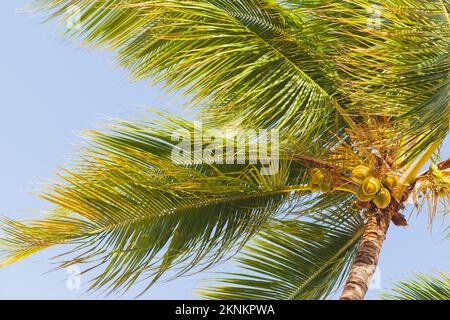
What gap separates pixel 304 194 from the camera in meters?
5.53

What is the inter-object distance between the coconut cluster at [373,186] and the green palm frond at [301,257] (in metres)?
0.65

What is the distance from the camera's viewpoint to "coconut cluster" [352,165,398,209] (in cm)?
505

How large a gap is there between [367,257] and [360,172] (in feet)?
1.92

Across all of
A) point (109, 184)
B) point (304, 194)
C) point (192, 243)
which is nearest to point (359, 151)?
point (304, 194)

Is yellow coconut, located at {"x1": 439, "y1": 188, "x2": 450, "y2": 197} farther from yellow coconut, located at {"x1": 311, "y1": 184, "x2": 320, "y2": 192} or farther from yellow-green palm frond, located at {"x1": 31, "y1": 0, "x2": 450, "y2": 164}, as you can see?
yellow coconut, located at {"x1": 311, "y1": 184, "x2": 320, "y2": 192}

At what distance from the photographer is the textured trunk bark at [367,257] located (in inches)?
189

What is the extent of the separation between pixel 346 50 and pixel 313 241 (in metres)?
1.79

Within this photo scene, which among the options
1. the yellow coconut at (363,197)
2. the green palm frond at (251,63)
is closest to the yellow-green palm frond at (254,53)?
the green palm frond at (251,63)

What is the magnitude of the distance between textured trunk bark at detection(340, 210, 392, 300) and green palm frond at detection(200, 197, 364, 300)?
47 cm

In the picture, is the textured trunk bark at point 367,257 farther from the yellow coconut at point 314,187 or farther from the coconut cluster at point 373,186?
the yellow coconut at point 314,187

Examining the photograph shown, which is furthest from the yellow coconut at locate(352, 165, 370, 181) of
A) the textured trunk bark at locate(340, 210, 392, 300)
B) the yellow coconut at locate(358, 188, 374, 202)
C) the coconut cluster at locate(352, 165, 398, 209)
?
the textured trunk bark at locate(340, 210, 392, 300)

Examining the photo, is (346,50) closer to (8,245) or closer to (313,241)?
(313,241)

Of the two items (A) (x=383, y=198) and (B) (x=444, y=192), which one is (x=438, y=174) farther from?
(A) (x=383, y=198)

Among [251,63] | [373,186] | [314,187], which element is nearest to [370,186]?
[373,186]
